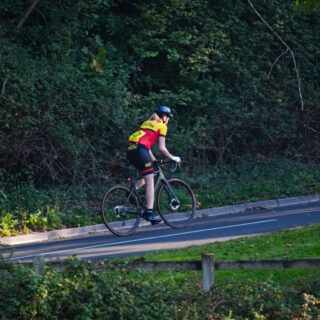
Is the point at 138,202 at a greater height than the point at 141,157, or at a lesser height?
lesser

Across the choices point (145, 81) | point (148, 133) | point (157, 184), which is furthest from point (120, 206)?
point (145, 81)

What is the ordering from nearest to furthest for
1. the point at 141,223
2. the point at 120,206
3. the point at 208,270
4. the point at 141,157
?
the point at 208,270 → the point at 141,157 → the point at 120,206 → the point at 141,223

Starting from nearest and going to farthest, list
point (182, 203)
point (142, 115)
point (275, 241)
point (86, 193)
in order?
point (275, 241) → point (182, 203) → point (86, 193) → point (142, 115)

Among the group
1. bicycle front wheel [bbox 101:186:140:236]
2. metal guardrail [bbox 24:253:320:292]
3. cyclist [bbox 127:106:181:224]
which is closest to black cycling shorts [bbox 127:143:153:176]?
cyclist [bbox 127:106:181:224]

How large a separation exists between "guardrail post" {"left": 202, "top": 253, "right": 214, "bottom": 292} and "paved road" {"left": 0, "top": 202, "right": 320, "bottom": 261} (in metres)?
3.38

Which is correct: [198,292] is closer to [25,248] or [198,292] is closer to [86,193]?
[25,248]

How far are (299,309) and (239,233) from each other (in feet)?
18.2

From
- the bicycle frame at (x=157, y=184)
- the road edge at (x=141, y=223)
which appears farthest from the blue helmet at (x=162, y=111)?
the road edge at (x=141, y=223)

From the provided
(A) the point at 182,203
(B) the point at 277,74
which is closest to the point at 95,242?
(A) the point at 182,203

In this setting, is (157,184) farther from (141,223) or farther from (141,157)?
(141,223)

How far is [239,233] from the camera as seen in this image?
13.5 meters

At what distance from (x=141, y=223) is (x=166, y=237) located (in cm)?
242

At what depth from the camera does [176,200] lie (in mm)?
14312

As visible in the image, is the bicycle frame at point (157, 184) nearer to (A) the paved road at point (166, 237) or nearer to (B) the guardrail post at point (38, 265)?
(A) the paved road at point (166, 237)
